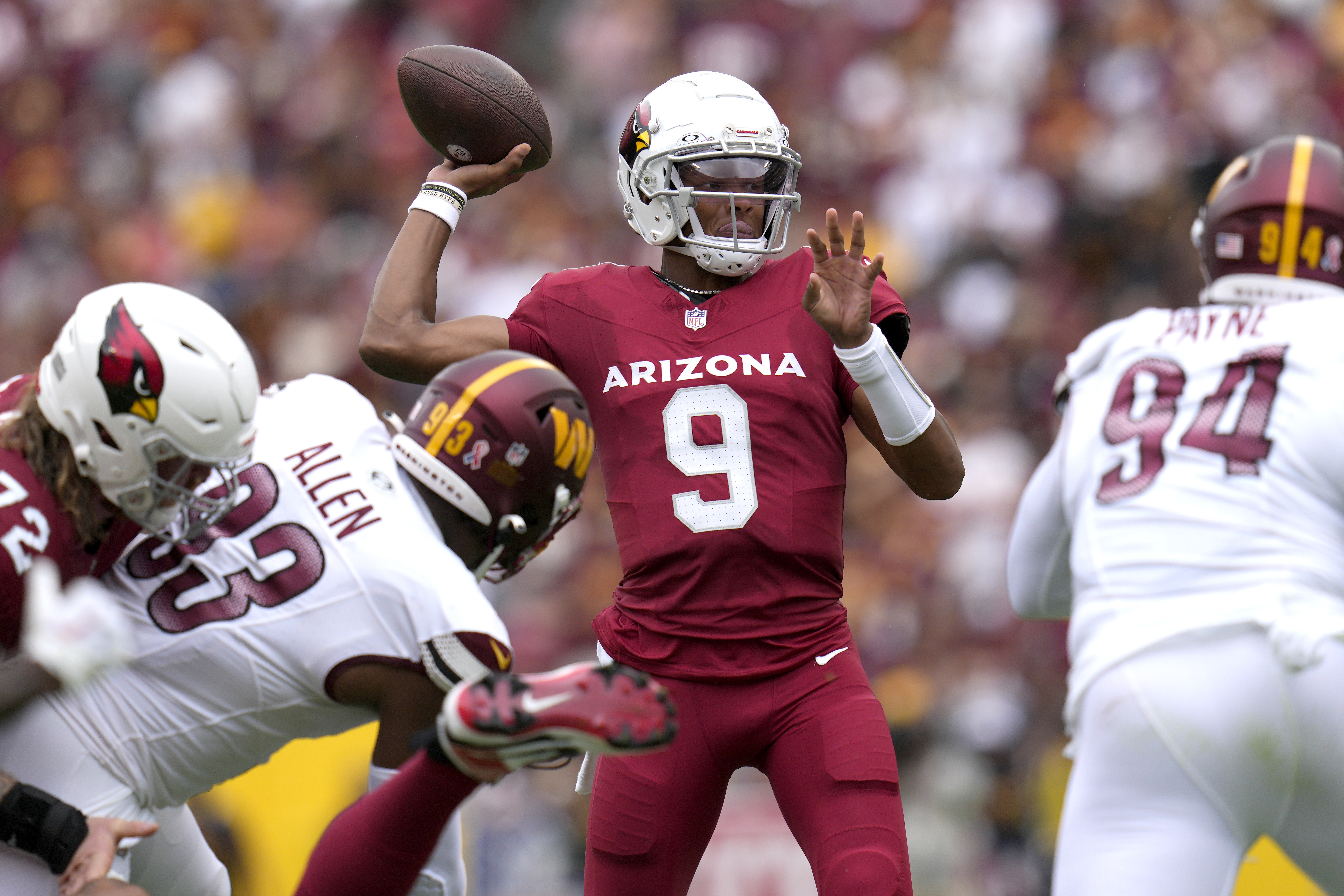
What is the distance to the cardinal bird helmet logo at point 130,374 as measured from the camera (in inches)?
→ 111

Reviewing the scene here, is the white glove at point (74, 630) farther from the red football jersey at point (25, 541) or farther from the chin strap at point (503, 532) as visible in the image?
the chin strap at point (503, 532)

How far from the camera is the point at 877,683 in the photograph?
7.07m

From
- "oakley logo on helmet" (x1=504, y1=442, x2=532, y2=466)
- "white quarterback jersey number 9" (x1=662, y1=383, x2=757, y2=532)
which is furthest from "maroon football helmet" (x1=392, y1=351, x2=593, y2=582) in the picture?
"white quarterback jersey number 9" (x1=662, y1=383, x2=757, y2=532)

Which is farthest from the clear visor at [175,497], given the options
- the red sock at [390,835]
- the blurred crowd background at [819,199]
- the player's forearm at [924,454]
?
the blurred crowd background at [819,199]

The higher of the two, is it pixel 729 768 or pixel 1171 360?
pixel 1171 360

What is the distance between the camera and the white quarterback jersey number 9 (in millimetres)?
3455

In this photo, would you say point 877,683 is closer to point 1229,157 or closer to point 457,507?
point 1229,157

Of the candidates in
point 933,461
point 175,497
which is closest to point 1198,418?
point 933,461

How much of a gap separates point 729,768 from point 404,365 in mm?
1206

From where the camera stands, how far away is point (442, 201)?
3789 millimetres

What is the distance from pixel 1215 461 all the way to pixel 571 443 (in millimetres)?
1261

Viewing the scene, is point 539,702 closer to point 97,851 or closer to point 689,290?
point 97,851

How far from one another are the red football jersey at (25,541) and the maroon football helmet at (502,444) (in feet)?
2.02

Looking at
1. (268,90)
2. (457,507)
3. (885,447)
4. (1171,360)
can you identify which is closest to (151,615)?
(457,507)
